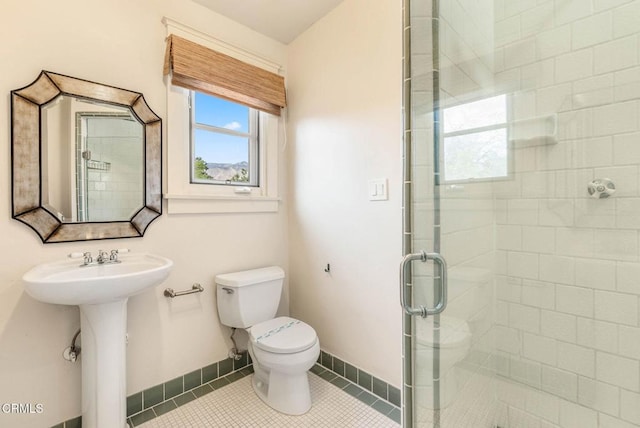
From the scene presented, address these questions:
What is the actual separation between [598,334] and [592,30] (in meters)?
1.15

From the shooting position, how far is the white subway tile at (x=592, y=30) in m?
1.12

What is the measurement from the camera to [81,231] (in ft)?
4.79

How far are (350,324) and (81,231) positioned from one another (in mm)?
1502

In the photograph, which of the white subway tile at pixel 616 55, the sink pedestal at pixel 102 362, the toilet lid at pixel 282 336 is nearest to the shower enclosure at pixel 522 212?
the white subway tile at pixel 616 55

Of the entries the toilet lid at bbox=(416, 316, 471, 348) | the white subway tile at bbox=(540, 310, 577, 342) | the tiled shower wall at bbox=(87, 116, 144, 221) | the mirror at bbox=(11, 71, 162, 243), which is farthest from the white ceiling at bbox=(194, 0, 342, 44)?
the white subway tile at bbox=(540, 310, 577, 342)

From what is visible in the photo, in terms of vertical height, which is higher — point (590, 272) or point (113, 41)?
point (113, 41)

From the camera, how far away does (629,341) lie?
1.11 m

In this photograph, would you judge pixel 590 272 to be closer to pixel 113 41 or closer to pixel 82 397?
pixel 82 397

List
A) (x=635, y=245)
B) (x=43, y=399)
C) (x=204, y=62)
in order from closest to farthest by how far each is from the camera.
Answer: (x=635, y=245), (x=43, y=399), (x=204, y=62)

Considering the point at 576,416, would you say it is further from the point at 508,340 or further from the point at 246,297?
the point at 246,297

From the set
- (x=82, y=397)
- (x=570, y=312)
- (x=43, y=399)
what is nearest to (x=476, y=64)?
(x=570, y=312)

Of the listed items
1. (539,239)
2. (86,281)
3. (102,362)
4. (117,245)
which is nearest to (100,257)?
(117,245)

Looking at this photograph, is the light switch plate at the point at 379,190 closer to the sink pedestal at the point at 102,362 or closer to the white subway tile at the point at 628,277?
the white subway tile at the point at 628,277

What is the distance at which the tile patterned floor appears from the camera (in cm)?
152
